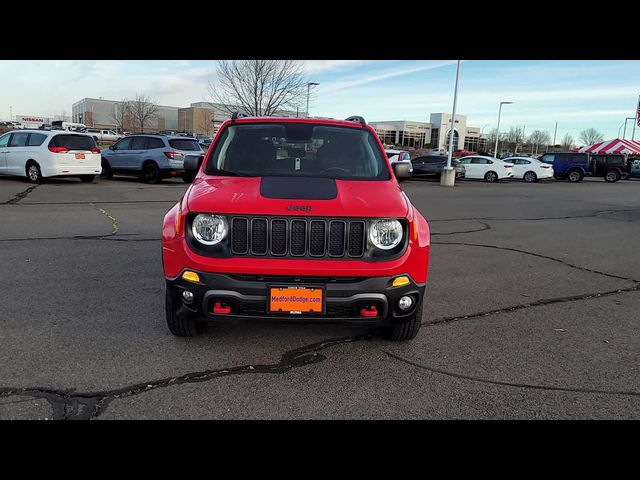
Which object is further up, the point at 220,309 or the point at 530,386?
the point at 220,309

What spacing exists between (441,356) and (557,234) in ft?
24.9

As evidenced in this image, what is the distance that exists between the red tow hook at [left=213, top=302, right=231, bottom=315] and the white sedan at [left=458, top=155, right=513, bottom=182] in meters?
28.0

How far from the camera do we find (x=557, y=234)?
10227 mm

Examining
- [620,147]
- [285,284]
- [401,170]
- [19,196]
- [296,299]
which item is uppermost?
[620,147]

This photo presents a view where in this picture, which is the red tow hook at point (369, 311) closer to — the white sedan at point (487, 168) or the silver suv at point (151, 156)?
the silver suv at point (151, 156)

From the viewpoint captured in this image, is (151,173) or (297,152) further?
(151,173)

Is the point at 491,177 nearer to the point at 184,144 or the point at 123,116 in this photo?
the point at 184,144

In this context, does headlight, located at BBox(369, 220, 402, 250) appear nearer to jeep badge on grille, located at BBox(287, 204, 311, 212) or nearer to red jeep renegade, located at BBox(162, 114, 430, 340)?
red jeep renegade, located at BBox(162, 114, 430, 340)

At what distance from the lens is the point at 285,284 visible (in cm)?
332

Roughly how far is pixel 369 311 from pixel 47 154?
50.3 ft

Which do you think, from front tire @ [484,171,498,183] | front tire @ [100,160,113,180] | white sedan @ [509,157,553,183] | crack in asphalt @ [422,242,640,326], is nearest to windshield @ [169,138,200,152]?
front tire @ [100,160,113,180]

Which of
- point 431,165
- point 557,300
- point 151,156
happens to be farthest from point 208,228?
point 431,165

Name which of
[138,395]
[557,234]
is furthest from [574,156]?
[138,395]

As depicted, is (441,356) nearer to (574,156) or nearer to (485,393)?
(485,393)
